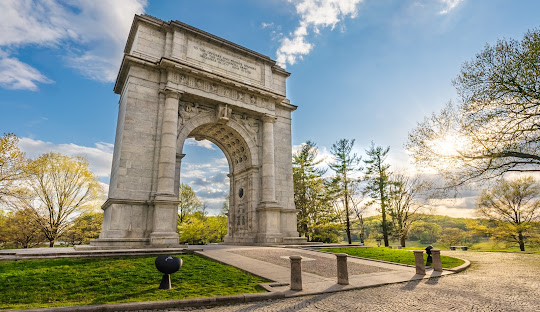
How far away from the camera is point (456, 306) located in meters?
6.44

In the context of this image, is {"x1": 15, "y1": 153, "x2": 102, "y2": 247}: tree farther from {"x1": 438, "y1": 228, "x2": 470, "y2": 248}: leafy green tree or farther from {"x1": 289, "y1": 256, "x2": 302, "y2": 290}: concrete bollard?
{"x1": 438, "y1": 228, "x2": 470, "y2": 248}: leafy green tree

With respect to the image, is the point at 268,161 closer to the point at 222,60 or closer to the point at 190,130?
the point at 190,130

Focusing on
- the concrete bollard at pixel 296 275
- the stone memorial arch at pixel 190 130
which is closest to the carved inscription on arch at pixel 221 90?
the stone memorial arch at pixel 190 130

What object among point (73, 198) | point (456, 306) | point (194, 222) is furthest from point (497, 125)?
point (73, 198)

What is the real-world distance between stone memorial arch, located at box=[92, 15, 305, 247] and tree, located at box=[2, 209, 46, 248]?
1856 cm

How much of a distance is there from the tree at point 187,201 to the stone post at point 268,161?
907 inches

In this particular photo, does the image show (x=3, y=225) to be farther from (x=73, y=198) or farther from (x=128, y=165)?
(x=128, y=165)

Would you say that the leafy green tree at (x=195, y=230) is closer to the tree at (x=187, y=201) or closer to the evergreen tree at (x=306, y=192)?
the tree at (x=187, y=201)

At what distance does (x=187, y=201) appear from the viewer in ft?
136

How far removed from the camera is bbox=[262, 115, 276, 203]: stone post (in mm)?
21141

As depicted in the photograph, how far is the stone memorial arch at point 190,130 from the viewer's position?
16.3 meters

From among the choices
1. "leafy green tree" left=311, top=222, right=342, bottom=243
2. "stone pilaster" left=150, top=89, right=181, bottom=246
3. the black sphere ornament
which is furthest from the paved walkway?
"leafy green tree" left=311, top=222, right=342, bottom=243

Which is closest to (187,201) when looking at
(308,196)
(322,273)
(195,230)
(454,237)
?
(195,230)

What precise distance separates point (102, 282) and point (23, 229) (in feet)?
106
